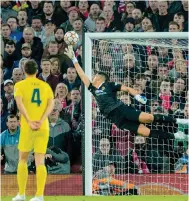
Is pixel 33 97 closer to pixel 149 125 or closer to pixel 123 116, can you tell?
pixel 123 116

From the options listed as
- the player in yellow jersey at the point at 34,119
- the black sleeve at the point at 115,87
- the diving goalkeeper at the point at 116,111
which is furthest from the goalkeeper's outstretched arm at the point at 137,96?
the player in yellow jersey at the point at 34,119

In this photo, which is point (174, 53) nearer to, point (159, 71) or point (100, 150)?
point (159, 71)

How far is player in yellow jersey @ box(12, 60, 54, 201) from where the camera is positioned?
9.78 m

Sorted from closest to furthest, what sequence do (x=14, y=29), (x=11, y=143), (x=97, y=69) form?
1. (x=97, y=69)
2. (x=11, y=143)
3. (x=14, y=29)

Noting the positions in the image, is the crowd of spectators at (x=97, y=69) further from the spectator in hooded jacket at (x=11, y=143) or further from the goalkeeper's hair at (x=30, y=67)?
the goalkeeper's hair at (x=30, y=67)

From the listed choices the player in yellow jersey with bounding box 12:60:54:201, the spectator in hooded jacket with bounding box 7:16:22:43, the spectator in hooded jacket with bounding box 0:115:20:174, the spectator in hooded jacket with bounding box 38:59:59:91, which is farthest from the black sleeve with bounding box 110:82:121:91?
the spectator in hooded jacket with bounding box 7:16:22:43

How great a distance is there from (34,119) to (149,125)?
4.33 m

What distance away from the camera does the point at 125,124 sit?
11664 mm

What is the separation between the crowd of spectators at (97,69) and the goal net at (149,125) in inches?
0.7

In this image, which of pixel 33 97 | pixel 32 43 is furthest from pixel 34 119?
pixel 32 43

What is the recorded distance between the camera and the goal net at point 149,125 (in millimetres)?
12281

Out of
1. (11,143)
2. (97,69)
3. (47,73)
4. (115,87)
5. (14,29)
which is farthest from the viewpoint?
(14,29)

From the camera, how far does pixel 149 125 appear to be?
45.1 feet

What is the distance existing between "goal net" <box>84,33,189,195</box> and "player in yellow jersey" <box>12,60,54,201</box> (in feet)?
7.28
